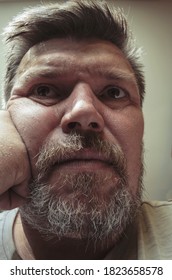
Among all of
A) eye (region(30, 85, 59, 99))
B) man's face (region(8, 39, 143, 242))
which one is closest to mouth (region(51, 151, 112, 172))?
man's face (region(8, 39, 143, 242))

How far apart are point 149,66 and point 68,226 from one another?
1.54 ft

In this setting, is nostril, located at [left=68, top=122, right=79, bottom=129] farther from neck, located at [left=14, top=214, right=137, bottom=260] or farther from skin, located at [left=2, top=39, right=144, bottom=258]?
neck, located at [left=14, top=214, right=137, bottom=260]

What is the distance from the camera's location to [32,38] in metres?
0.67

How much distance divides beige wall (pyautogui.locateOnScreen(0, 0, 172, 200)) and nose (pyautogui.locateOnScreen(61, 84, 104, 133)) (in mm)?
A: 256

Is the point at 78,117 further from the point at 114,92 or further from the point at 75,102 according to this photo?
the point at 114,92

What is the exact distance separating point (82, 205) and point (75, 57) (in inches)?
Answer: 11.6

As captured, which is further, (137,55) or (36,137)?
(137,55)

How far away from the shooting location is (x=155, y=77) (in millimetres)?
774

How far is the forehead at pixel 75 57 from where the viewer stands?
1.96 ft

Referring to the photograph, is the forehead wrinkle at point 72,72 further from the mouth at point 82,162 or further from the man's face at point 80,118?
the mouth at point 82,162

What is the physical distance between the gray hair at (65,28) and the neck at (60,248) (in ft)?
1.12

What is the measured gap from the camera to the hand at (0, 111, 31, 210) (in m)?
0.48
